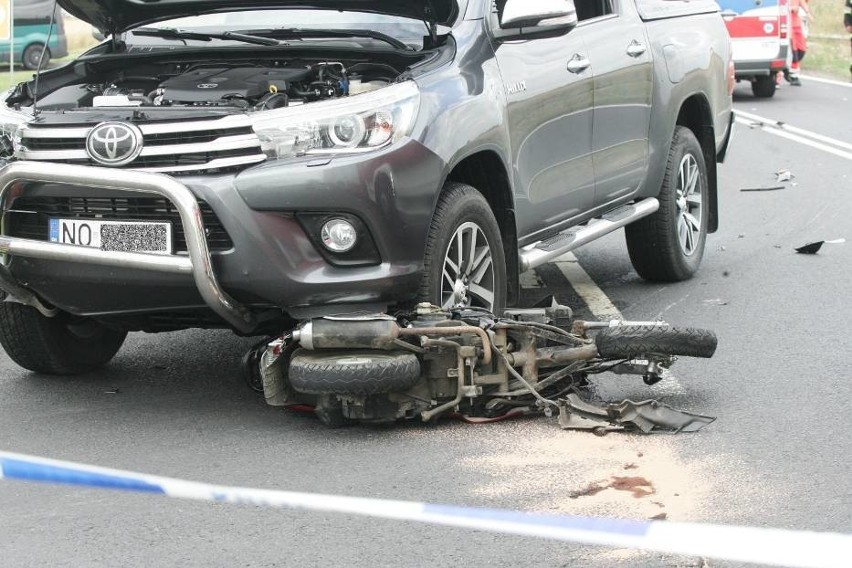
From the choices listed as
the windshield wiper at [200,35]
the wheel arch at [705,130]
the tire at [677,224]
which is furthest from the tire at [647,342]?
the wheel arch at [705,130]

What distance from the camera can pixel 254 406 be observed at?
5891 millimetres

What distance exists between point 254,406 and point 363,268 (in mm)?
939

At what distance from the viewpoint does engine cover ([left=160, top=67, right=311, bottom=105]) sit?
225 inches

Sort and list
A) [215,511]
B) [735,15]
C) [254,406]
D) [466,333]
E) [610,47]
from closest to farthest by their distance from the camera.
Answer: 1. [215,511]
2. [466,333]
3. [254,406]
4. [610,47]
5. [735,15]

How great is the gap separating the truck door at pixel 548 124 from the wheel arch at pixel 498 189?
6 centimetres

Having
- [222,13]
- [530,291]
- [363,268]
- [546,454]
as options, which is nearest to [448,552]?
[546,454]

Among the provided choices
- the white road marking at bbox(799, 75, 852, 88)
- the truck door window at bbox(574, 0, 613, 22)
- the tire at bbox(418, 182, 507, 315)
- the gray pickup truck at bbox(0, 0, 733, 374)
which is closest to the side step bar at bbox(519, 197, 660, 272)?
the gray pickup truck at bbox(0, 0, 733, 374)

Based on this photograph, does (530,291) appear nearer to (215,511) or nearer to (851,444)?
(851,444)

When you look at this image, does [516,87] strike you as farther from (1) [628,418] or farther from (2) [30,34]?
(2) [30,34]

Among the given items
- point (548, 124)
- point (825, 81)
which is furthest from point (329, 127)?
point (825, 81)

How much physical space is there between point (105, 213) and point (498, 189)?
5.72 ft

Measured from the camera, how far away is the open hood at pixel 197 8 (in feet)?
20.2

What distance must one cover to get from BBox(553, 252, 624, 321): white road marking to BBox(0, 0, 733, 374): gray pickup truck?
509 mm

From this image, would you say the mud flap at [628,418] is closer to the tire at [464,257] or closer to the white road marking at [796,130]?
the tire at [464,257]
